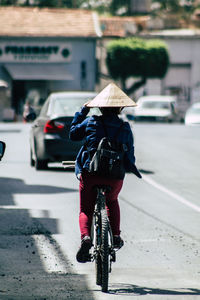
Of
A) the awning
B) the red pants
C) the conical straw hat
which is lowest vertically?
the awning

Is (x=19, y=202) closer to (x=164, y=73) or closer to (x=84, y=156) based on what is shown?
(x=84, y=156)

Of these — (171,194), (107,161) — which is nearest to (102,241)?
(107,161)

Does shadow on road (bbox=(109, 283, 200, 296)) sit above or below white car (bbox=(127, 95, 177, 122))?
above

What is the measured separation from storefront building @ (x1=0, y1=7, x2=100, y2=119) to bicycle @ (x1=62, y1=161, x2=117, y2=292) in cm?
5647

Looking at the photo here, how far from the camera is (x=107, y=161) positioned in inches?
263

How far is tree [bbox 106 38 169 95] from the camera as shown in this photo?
216 ft

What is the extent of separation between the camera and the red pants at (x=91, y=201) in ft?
22.3

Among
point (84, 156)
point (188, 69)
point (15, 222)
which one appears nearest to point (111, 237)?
point (84, 156)

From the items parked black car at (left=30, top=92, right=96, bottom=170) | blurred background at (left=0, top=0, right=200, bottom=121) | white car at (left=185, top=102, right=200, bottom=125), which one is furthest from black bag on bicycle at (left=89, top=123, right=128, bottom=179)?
blurred background at (left=0, top=0, right=200, bottom=121)

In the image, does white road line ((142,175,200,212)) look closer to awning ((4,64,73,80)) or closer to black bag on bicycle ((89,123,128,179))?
black bag on bicycle ((89,123,128,179))

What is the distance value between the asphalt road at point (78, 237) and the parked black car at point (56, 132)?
349 millimetres

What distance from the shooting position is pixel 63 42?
A: 213 feet

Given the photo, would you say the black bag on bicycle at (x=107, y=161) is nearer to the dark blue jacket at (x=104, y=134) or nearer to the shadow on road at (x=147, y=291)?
the dark blue jacket at (x=104, y=134)

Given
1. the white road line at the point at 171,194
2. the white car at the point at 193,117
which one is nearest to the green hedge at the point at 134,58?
the white car at the point at 193,117
